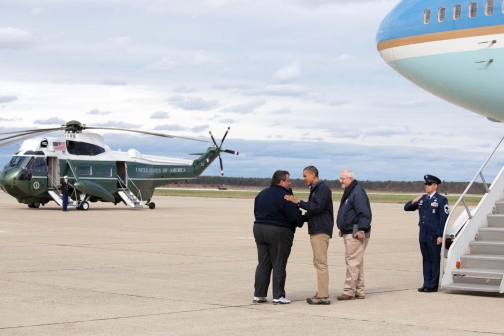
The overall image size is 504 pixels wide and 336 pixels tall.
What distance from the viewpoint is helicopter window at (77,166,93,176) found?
116 feet

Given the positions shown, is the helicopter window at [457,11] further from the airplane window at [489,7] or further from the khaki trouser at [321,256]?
the khaki trouser at [321,256]

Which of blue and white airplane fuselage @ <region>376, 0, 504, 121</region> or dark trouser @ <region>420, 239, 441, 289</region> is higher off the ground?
blue and white airplane fuselage @ <region>376, 0, 504, 121</region>

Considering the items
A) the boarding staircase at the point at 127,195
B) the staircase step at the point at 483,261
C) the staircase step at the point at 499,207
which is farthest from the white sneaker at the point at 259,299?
the boarding staircase at the point at 127,195

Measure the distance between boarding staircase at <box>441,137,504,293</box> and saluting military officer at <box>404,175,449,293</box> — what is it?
0.14m

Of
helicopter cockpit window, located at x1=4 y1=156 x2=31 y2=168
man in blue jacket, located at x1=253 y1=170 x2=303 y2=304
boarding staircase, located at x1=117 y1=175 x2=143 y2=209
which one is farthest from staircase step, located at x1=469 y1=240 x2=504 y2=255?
boarding staircase, located at x1=117 y1=175 x2=143 y2=209

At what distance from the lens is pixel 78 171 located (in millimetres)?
35188

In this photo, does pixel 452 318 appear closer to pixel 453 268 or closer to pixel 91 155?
pixel 453 268

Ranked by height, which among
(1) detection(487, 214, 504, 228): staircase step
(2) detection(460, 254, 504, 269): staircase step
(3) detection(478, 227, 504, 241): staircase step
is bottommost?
(2) detection(460, 254, 504, 269): staircase step

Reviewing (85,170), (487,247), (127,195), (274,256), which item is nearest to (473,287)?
(487,247)

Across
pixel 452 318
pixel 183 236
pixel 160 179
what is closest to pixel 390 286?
pixel 452 318

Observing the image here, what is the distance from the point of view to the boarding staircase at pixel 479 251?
1044cm

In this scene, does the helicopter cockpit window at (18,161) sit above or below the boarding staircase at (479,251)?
above

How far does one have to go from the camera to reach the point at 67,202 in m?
33.9

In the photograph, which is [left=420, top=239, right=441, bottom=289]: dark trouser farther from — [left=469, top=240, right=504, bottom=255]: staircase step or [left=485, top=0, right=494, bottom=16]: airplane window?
[left=485, top=0, right=494, bottom=16]: airplane window
